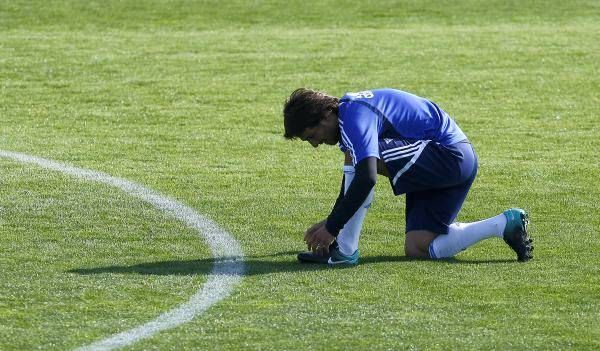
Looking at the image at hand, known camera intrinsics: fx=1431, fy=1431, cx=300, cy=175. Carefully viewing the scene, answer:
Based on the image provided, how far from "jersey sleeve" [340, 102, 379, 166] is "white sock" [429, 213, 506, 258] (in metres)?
0.88

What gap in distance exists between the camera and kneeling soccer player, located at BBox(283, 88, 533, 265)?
871cm

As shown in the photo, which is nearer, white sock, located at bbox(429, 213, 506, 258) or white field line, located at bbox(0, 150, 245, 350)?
white field line, located at bbox(0, 150, 245, 350)

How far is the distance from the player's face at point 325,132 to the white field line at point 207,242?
3.03 ft

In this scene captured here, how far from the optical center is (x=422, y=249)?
926 cm

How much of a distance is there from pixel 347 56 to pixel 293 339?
39.9 feet

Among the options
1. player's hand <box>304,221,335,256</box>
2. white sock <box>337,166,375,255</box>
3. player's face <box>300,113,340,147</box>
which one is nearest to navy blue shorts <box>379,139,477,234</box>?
white sock <box>337,166,375,255</box>

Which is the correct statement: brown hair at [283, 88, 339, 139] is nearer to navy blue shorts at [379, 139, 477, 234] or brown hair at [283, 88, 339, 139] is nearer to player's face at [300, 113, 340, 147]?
player's face at [300, 113, 340, 147]

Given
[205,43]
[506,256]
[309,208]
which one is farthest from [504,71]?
[506,256]

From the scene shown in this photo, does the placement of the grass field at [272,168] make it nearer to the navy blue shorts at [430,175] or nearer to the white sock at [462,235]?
the white sock at [462,235]

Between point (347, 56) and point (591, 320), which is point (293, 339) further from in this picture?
point (347, 56)

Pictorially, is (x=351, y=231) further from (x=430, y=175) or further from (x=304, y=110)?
(x=304, y=110)

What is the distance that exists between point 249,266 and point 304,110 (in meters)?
1.06

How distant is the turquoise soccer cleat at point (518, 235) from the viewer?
9094 millimetres

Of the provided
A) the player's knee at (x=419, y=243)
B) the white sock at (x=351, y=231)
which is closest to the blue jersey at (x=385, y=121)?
the white sock at (x=351, y=231)
